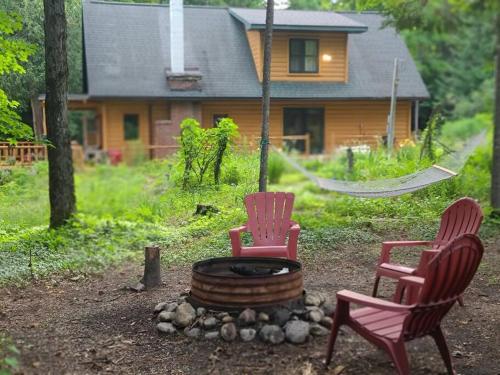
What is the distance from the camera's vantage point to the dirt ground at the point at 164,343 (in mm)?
3410

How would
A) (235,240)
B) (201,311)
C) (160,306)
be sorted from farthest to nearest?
(235,240) < (160,306) < (201,311)

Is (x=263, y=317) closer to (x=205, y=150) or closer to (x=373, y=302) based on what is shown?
(x=373, y=302)

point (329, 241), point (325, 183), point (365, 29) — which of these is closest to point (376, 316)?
point (329, 241)

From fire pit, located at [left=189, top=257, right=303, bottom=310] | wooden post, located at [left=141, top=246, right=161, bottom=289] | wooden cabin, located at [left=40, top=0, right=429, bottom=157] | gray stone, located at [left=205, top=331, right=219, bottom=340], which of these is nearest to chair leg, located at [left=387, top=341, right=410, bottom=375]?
fire pit, located at [left=189, top=257, right=303, bottom=310]

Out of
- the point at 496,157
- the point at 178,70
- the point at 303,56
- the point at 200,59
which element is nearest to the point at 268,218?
the point at 496,157

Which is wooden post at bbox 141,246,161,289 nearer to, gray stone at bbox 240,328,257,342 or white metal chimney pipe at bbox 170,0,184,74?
gray stone at bbox 240,328,257,342

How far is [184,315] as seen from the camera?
3.99m

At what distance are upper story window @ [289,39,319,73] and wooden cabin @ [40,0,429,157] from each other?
25mm

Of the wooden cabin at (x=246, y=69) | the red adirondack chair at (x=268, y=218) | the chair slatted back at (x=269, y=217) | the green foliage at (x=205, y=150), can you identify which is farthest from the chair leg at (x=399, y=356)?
the wooden cabin at (x=246, y=69)

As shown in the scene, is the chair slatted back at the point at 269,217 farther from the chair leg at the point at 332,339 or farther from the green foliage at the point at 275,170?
the green foliage at the point at 275,170

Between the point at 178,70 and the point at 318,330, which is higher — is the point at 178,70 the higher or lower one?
the higher one

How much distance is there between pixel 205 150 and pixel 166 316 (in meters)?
2.58

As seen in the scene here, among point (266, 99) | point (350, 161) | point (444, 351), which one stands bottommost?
point (444, 351)

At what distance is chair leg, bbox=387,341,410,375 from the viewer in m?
2.91
